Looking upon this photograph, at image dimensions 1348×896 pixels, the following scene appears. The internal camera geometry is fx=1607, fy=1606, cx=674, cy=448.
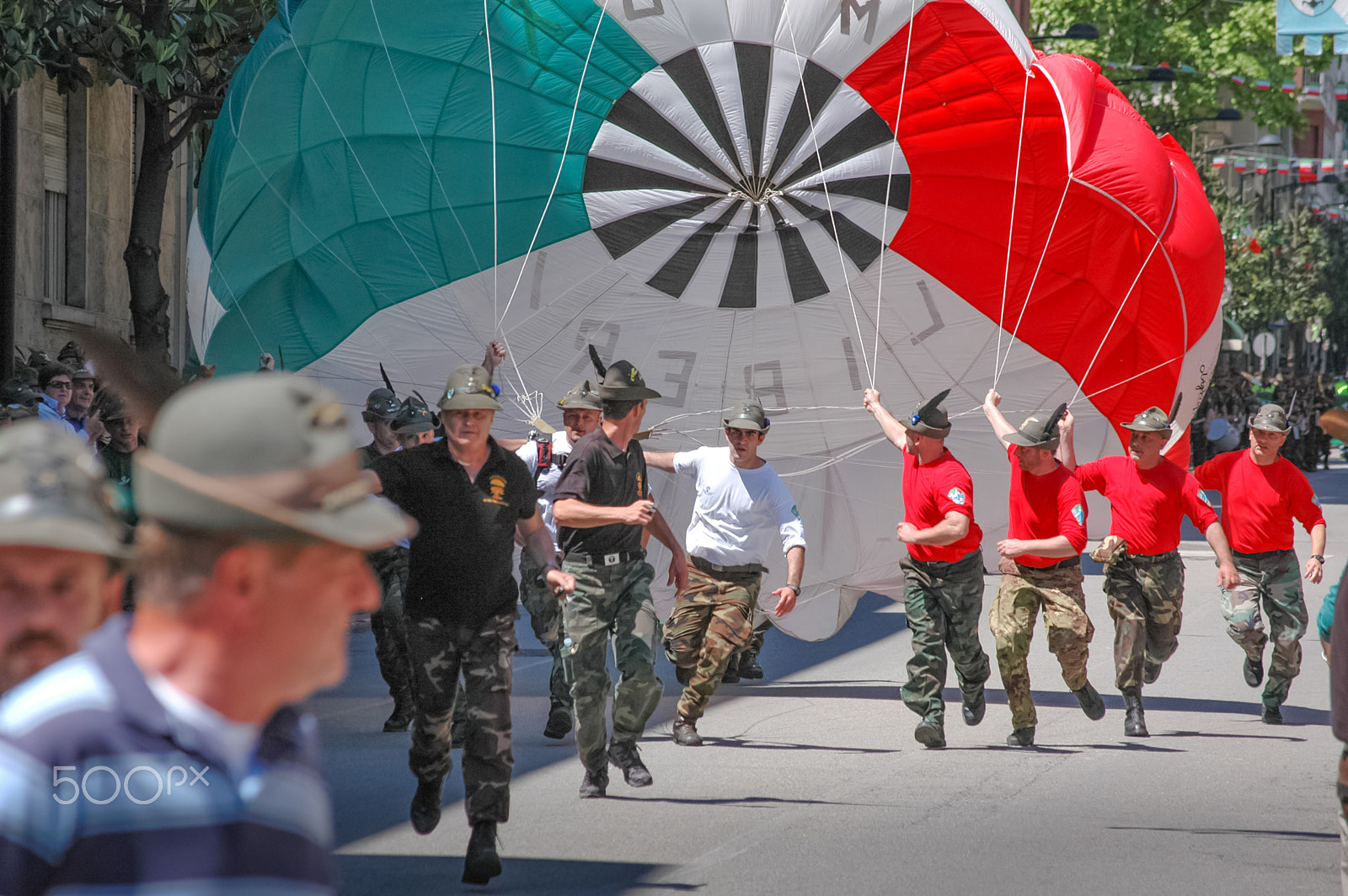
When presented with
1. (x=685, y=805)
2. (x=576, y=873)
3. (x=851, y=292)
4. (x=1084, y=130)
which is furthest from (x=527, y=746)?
(x=1084, y=130)

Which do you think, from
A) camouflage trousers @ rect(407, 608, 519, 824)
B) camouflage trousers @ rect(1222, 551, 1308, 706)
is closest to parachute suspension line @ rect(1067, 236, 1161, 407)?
camouflage trousers @ rect(1222, 551, 1308, 706)

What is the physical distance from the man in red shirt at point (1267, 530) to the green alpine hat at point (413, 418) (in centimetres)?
489

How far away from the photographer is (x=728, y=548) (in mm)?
8531

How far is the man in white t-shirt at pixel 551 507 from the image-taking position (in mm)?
8664

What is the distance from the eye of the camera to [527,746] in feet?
27.9

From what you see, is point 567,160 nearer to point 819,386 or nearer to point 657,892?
point 819,386

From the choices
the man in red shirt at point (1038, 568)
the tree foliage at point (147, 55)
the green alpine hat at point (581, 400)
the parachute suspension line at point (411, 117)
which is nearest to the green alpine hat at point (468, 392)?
the green alpine hat at point (581, 400)

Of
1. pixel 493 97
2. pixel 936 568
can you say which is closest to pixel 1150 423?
pixel 936 568

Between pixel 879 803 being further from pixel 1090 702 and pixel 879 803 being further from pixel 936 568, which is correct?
pixel 1090 702

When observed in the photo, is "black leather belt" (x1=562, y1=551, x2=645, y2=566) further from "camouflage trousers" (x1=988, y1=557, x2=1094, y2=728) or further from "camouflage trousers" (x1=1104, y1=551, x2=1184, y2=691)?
"camouflage trousers" (x1=1104, y1=551, x2=1184, y2=691)

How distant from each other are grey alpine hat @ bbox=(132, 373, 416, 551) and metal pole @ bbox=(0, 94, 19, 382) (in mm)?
16307

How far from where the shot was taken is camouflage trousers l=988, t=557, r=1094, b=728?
8789 mm

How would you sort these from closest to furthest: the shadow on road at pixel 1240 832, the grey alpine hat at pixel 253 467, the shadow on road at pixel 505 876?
the grey alpine hat at pixel 253 467 → the shadow on road at pixel 505 876 → the shadow on road at pixel 1240 832

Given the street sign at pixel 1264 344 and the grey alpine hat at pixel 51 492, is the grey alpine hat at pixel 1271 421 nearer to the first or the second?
the grey alpine hat at pixel 51 492
